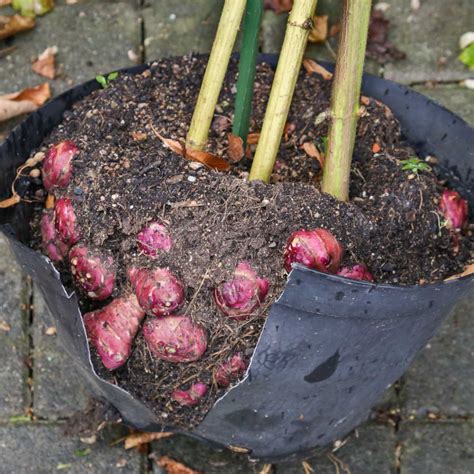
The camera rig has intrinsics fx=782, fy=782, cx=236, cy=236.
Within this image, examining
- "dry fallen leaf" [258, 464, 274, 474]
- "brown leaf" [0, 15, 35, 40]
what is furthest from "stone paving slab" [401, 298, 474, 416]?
"brown leaf" [0, 15, 35, 40]

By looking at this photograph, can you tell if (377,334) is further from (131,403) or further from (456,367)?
(456,367)

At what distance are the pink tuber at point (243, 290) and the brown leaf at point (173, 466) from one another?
661 millimetres

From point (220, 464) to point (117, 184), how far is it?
2.52 feet

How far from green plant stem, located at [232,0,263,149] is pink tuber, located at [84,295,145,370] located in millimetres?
367

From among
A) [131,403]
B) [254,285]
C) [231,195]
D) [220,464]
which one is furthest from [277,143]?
[220,464]

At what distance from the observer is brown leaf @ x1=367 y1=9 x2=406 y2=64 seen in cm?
213

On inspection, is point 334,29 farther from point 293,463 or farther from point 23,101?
point 293,463

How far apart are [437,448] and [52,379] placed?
3.01 feet

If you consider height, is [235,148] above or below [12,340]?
above

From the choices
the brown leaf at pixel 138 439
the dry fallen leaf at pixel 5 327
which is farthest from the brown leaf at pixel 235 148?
the dry fallen leaf at pixel 5 327

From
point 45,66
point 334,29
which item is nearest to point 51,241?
point 45,66

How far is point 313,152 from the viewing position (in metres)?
1.46

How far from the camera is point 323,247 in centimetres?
121

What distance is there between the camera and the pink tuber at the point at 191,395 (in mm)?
1356
